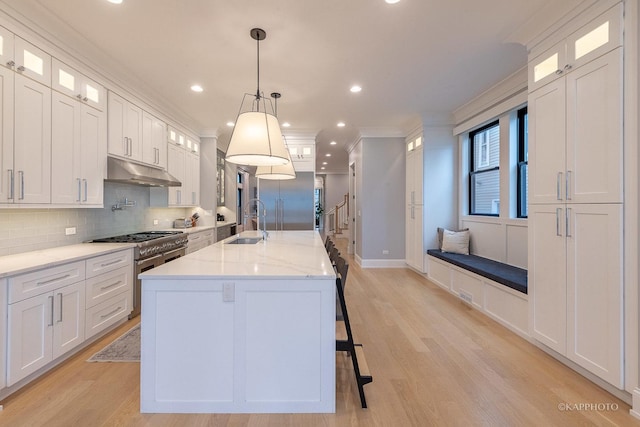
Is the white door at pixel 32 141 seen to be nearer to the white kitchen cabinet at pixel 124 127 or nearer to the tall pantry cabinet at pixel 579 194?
the white kitchen cabinet at pixel 124 127

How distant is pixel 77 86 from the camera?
2.83 metres

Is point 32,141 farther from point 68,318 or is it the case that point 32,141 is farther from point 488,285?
point 488,285

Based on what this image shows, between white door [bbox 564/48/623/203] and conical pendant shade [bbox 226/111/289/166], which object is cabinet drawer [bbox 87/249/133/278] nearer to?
conical pendant shade [bbox 226/111/289/166]

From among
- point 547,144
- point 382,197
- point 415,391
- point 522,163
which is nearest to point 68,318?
point 415,391

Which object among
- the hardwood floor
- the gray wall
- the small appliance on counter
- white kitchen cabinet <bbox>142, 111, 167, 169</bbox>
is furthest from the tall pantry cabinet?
the small appliance on counter

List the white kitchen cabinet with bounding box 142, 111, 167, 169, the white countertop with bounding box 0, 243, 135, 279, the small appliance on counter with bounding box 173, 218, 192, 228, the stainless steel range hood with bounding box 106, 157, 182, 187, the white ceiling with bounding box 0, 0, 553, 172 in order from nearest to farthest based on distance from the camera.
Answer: the white countertop with bounding box 0, 243, 135, 279
the white ceiling with bounding box 0, 0, 553, 172
the stainless steel range hood with bounding box 106, 157, 182, 187
the white kitchen cabinet with bounding box 142, 111, 167, 169
the small appliance on counter with bounding box 173, 218, 192, 228

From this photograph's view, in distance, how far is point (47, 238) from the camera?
9.33 ft

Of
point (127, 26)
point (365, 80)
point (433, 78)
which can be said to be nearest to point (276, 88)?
point (365, 80)

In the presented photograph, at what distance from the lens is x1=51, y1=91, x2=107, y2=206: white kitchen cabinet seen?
2.61 m

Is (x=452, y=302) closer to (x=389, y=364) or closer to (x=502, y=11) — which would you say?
(x=389, y=364)

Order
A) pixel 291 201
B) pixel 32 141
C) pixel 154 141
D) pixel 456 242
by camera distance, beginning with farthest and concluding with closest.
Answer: pixel 291 201
pixel 456 242
pixel 154 141
pixel 32 141

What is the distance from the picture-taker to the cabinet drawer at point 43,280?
6.44 ft

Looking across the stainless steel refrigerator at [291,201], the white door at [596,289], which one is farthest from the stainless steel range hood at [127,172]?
the white door at [596,289]

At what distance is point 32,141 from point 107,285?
1.36 m
